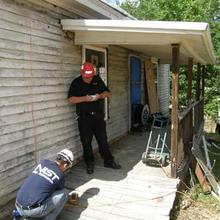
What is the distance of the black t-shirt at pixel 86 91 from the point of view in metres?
6.45

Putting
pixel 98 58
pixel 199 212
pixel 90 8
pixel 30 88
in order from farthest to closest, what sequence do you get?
1. pixel 98 58
2. pixel 90 8
3. pixel 199 212
4. pixel 30 88

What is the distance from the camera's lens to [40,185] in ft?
14.0

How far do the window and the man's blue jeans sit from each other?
11.0 ft

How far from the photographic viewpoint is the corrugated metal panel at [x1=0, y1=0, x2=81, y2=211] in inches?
191

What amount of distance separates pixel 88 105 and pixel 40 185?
8.07 feet

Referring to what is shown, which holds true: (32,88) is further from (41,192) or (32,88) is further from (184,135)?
(184,135)

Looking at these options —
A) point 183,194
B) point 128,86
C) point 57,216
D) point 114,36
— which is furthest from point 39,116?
point 128,86

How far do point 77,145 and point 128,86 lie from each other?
388 centimetres

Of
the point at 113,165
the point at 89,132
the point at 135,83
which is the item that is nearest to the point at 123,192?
the point at 113,165

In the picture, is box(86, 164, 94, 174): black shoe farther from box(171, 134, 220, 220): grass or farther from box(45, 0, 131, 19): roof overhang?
box(45, 0, 131, 19): roof overhang

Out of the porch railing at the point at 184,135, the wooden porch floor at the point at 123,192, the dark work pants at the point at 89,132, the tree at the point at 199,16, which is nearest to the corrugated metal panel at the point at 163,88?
the tree at the point at 199,16

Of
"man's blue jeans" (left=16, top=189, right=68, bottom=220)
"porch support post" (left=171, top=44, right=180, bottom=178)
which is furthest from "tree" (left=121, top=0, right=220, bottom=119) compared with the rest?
"man's blue jeans" (left=16, top=189, right=68, bottom=220)

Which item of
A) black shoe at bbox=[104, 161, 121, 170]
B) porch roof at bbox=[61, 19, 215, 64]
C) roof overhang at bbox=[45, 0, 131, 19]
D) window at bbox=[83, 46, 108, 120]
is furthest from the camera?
window at bbox=[83, 46, 108, 120]

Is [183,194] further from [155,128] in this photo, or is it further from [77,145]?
[155,128]
